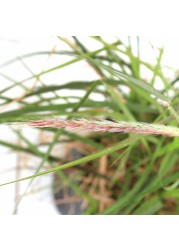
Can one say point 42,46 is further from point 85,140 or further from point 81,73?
point 85,140

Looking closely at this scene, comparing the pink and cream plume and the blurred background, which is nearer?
the pink and cream plume

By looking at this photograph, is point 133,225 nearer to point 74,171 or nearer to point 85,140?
point 85,140

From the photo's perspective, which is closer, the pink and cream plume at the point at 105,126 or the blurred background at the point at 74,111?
the pink and cream plume at the point at 105,126

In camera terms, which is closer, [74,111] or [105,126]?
[105,126]

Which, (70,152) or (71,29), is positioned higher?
(71,29)

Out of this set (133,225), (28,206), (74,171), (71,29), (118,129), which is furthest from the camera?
(28,206)

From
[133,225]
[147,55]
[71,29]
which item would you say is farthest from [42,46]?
[133,225]

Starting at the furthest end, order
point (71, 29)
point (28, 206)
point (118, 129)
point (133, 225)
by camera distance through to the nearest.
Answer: point (28, 206), point (71, 29), point (133, 225), point (118, 129)

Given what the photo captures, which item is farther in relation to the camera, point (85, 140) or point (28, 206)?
point (28, 206)
